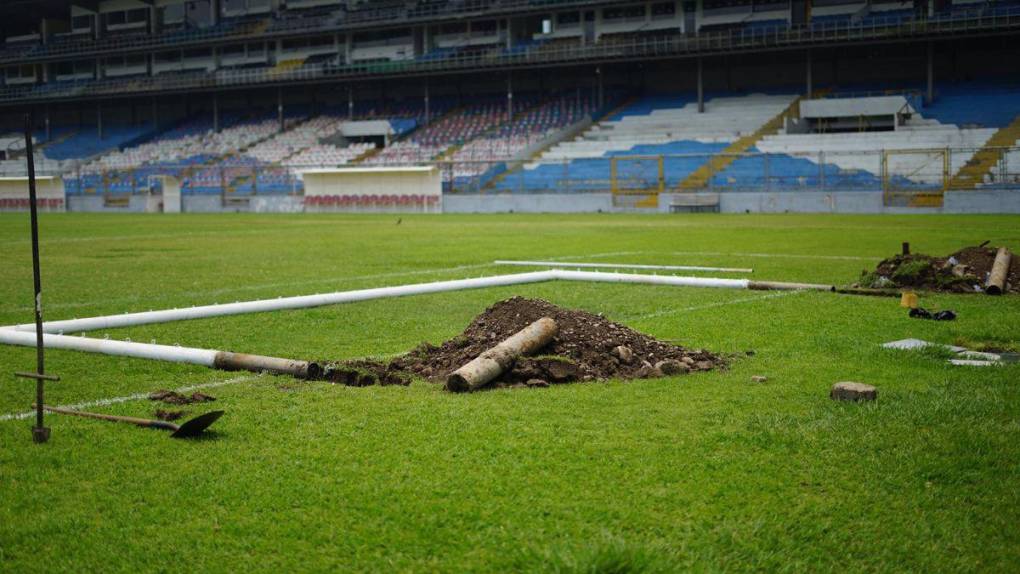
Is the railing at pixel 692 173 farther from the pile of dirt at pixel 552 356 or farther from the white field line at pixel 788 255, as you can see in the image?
the pile of dirt at pixel 552 356

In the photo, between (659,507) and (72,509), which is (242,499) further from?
(659,507)

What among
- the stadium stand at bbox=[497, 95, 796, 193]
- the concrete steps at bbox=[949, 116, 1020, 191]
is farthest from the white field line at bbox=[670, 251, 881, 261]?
the stadium stand at bbox=[497, 95, 796, 193]

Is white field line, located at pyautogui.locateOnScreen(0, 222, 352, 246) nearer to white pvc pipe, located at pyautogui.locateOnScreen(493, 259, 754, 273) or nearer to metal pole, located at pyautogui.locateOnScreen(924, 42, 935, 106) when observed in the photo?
white pvc pipe, located at pyautogui.locateOnScreen(493, 259, 754, 273)

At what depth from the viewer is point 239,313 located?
9836 millimetres

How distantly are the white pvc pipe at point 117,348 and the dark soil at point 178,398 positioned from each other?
3.07 feet

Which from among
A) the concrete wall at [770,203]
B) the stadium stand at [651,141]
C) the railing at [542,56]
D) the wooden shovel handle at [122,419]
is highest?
the railing at [542,56]

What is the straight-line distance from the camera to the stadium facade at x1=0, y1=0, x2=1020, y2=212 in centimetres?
4294

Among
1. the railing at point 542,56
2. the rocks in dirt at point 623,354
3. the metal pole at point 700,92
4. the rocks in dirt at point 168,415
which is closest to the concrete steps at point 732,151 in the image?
the railing at point 542,56

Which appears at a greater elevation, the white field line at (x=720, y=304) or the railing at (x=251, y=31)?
the railing at (x=251, y=31)

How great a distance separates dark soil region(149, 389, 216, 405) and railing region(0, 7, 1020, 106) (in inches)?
1820

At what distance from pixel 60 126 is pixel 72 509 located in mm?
81713

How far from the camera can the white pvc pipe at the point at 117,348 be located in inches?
276

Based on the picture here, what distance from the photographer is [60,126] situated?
77688 mm

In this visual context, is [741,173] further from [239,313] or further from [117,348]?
[117,348]
